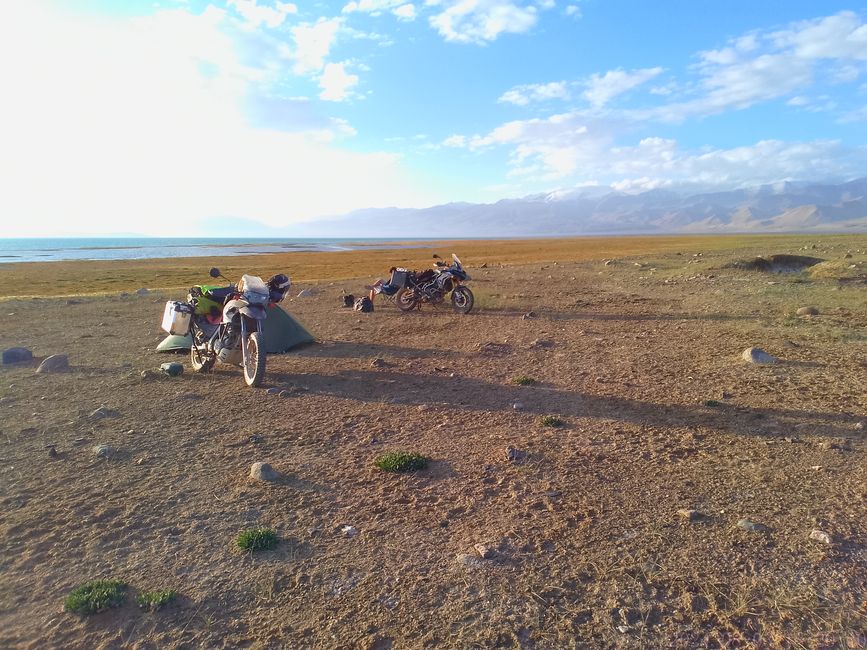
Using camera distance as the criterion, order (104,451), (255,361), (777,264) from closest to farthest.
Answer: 1. (104,451)
2. (255,361)
3. (777,264)

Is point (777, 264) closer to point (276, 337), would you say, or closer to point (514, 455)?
point (276, 337)

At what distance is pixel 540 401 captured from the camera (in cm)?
704

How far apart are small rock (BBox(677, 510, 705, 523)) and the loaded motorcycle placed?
18.9 feet

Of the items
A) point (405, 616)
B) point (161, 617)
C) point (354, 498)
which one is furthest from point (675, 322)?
point (161, 617)

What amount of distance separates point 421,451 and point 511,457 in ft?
3.05

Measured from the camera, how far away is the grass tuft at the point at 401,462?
5.07 meters

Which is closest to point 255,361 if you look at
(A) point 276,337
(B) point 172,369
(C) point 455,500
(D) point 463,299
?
(B) point 172,369

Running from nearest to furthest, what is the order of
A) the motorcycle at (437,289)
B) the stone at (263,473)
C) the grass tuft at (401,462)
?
the stone at (263,473)
the grass tuft at (401,462)
the motorcycle at (437,289)

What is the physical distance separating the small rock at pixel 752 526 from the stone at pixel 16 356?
10.8 meters

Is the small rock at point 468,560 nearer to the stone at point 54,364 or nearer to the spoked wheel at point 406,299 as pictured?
the stone at point 54,364

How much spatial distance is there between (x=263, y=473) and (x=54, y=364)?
6088 mm

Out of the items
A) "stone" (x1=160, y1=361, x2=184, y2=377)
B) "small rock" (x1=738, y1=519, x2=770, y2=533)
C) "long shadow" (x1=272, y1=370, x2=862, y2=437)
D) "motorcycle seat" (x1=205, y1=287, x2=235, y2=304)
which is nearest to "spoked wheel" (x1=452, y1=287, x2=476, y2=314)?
"long shadow" (x1=272, y1=370, x2=862, y2=437)

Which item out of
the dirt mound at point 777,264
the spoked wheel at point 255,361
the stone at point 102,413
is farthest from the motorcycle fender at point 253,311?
the dirt mound at point 777,264

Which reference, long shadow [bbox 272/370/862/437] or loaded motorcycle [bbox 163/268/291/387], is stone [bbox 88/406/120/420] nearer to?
loaded motorcycle [bbox 163/268/291/387]
